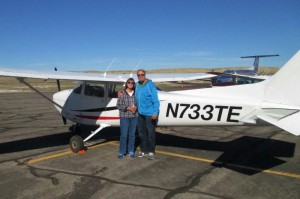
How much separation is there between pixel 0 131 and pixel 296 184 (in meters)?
10.0

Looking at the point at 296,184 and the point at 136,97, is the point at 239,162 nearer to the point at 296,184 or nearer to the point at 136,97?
the point at 296,184

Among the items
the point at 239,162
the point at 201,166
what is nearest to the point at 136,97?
the point at 201,166

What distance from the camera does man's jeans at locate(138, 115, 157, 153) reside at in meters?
7.14

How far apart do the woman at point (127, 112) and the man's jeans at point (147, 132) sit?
0.60ft

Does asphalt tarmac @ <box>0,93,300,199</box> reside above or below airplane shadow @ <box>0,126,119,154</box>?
above

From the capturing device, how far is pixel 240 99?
21.4 ft

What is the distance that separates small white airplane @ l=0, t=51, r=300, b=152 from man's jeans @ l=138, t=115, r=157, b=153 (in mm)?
382

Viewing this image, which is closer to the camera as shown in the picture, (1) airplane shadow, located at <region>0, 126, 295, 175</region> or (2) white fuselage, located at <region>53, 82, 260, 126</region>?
(2) white fuselage, located at <region>53, 82, 260, 126</region>

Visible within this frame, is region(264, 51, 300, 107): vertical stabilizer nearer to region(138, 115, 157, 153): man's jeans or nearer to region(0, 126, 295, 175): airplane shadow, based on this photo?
region(0, 126, 295, 175): airplane shadow

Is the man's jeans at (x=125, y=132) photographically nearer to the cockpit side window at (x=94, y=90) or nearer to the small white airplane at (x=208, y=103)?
the small white airplane at (x=208, y=103)

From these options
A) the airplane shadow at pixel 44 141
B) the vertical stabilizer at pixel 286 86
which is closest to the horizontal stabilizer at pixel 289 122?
the vertical stabilizer at pixel 286 86

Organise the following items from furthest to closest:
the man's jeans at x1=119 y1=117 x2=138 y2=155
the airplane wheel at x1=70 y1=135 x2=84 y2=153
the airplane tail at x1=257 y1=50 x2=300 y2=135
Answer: the airplane wheel at x1=70 y1=135 x2=84 y2=153 → the man's jeans at x1=119 y1=117 x2=138 y2=155 → the airplane tail at x1=257 y1=50 x2=300 y2=135

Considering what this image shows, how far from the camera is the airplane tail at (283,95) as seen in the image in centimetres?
563

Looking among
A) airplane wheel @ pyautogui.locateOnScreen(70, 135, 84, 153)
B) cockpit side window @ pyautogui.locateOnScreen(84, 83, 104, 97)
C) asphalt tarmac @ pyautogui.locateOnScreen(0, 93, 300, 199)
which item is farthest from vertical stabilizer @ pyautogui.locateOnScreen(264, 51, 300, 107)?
airplane wheel @ pyautogui.locateOnScreen(70, 135, 84, 153)
